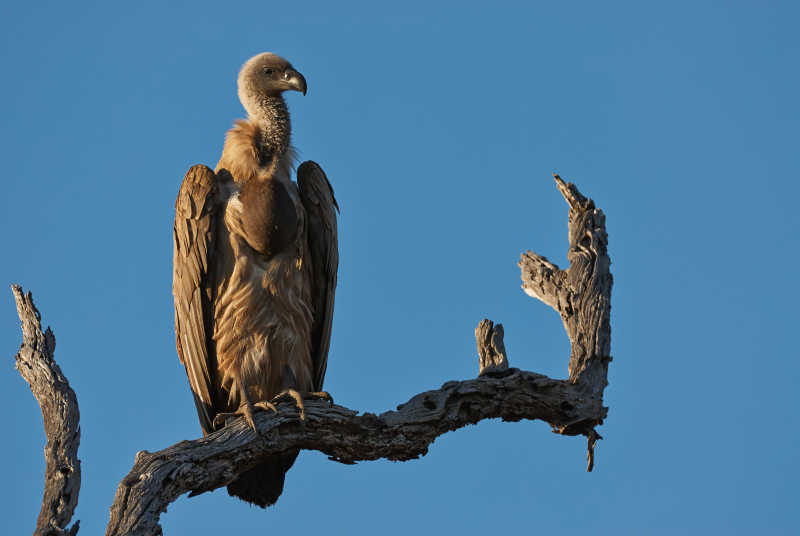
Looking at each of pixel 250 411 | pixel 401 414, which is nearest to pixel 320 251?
pixel 250 411

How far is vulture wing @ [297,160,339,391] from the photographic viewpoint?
7797mm

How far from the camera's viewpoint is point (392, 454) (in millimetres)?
6355

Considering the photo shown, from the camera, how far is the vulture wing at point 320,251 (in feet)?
25.6

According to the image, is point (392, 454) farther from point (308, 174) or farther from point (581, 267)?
point (308, 174)

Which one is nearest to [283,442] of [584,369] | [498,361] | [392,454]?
[392,454]

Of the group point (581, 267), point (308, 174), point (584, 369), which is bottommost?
point (584, 369)

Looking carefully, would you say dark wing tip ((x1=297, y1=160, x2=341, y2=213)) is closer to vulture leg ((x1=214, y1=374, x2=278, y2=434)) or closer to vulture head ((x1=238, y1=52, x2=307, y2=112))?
vulture head ((x1=238, y1=52, x2=307, y2=112))

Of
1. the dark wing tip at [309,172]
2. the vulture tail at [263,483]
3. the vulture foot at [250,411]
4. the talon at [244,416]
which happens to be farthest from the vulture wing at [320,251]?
the vulture foot at [250,411]

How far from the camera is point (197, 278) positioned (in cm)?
741

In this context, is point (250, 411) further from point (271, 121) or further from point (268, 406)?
point (271, 121)

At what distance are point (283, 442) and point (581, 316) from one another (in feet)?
6.49

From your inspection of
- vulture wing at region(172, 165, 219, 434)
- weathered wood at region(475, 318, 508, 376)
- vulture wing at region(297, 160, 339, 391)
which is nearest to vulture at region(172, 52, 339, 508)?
vulture wing at region(172, 165, 219, 434)

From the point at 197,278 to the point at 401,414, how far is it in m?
1.95

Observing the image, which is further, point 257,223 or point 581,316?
point 257,223
